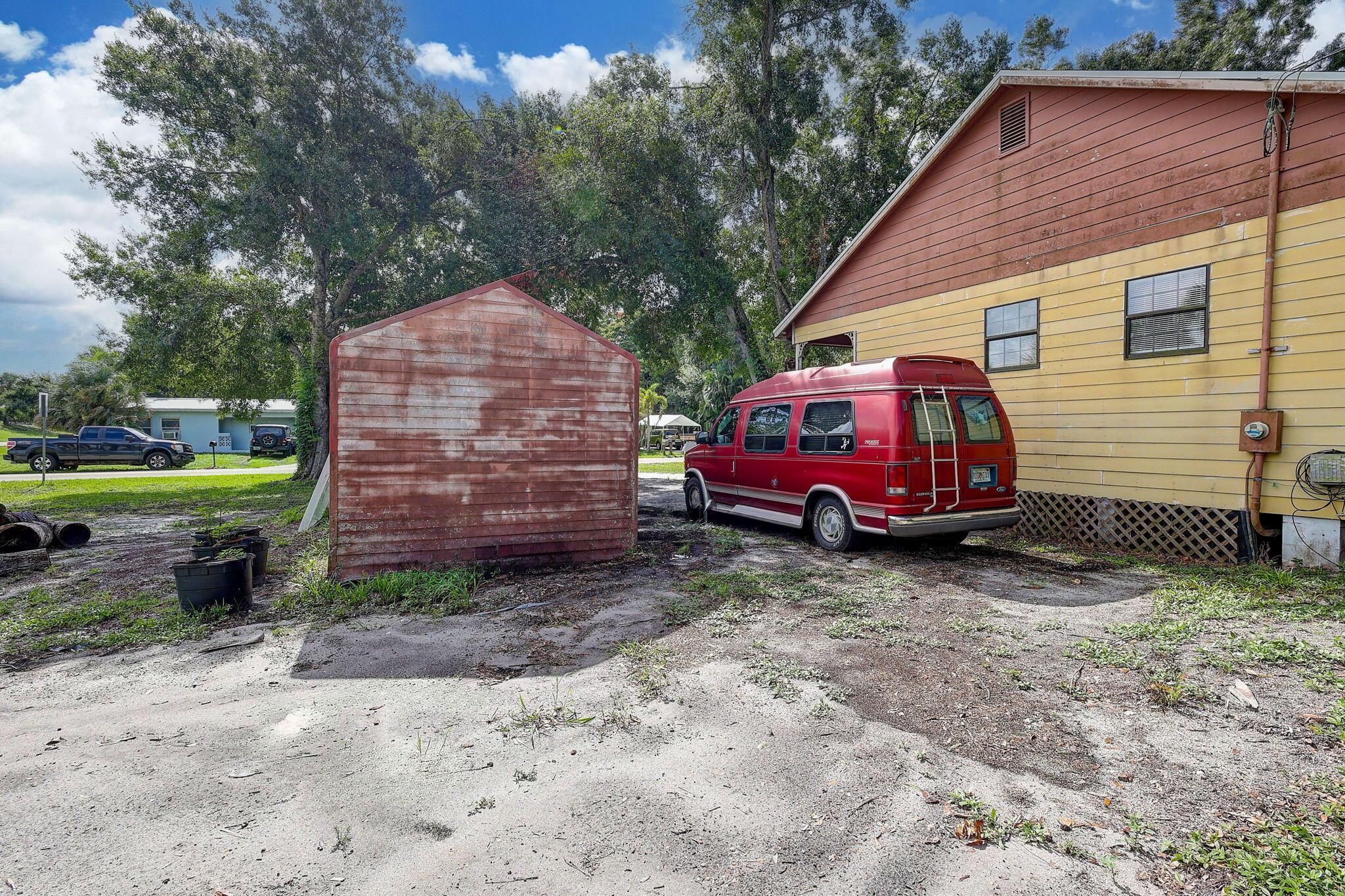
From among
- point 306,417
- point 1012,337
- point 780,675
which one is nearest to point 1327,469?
point 1012,337

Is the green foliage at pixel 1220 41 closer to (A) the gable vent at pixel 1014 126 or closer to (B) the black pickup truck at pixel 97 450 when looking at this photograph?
(A) the gable vent at pixel 1014 126

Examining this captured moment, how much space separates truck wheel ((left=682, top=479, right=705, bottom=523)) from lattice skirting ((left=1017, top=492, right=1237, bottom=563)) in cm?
485

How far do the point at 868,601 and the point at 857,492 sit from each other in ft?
6.20

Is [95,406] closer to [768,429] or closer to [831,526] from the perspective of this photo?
[768,429]

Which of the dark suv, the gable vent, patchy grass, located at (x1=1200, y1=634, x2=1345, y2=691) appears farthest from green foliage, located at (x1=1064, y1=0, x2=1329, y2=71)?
the dark suv

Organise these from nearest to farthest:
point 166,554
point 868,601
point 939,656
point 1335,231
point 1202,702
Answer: point 1202,702, point 939,656, point 868,601, point 1335,231, point 166,554

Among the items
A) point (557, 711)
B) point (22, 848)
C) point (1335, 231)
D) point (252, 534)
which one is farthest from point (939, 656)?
point (252, 534)

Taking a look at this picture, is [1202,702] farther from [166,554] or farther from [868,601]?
[166,554]

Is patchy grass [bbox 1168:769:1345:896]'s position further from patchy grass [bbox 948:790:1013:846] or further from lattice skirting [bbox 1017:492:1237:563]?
lattice skirting [bbox 1017:492:1237:563]

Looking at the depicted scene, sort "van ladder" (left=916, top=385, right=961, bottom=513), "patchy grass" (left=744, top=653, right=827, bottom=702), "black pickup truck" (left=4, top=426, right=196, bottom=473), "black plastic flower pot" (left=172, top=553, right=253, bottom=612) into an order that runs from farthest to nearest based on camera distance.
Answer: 1. "black pickup truck" (left=4, top=426, right=196, bottom=473)
2. "van ladder" (left=916, top=385, right=961, bottom=513)
3. "black plastic flower pot" (left=172, top=553, right=253, bottom=612)
4. "patchy grass" (left=744, top=653, right=827, bottom=702)

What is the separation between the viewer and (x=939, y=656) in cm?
415

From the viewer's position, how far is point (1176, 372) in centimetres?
713

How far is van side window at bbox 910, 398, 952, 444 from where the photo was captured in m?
6.71

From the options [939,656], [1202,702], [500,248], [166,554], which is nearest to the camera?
[1202,702]
